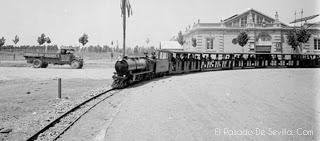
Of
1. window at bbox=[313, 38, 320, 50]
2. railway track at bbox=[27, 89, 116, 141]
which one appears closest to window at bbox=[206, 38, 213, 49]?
window at bbox=[313, 38, 320, 50]

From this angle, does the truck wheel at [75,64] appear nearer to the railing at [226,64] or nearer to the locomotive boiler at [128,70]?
the railing at [226,64]

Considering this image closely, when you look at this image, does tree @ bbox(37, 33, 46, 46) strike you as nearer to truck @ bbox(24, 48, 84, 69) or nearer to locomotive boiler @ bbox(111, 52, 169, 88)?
truck @ bbox(24, 48, 84, 69)

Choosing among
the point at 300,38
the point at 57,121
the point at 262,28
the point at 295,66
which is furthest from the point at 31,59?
the point at 300,38

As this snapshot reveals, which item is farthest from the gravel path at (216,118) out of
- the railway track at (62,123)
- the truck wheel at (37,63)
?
the truck wheel at (37,63)

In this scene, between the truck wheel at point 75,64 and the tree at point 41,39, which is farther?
the tree at point 41,39

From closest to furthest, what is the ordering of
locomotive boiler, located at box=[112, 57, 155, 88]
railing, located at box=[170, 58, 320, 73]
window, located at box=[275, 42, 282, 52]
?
locomotive boiler, located at box=[112, 57, 155, 88]
railing, located at box=[170, 58, 320, 73]
window, located at box=[275, 42, 282, 52]

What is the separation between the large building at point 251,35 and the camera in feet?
163

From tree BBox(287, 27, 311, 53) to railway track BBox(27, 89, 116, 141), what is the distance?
44.0 m

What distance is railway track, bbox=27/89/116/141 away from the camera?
259 inches

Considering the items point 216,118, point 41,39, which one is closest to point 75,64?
point 216,118

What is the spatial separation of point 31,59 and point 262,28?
1452 inches

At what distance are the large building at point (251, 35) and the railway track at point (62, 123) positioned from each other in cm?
4074

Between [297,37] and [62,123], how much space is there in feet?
155

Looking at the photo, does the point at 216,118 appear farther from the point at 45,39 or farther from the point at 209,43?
the point at 45,39
